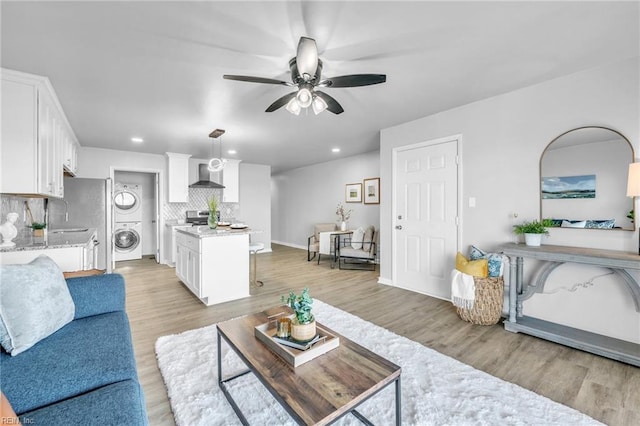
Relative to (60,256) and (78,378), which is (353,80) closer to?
(78,378)

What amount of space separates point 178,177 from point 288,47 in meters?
4.95

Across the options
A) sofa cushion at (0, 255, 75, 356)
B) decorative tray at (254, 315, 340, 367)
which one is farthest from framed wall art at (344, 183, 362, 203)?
sofa cushion at (0, 255, 75, 356)

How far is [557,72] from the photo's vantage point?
2.48m

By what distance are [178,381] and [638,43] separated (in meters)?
4.24

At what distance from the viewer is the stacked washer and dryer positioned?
6.19 meters

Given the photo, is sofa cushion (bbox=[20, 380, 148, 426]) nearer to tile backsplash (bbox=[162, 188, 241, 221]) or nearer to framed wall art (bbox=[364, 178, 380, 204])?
framed wall art (bbox=[364, 178, 380, 204])

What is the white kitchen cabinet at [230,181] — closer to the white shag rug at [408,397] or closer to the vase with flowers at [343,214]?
the vase with flowers at [343,214]

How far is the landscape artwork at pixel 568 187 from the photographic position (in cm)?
246

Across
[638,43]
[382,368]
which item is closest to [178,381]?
[382,368]

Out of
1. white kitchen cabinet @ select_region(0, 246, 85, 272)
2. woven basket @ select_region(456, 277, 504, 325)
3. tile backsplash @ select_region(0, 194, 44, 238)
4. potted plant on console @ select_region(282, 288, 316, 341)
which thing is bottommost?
woven basket @ select_region(456, 277, 504, 325)

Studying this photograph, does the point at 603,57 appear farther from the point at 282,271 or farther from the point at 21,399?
the point at 282,271

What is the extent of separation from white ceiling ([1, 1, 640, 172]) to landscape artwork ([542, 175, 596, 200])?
3.25ft

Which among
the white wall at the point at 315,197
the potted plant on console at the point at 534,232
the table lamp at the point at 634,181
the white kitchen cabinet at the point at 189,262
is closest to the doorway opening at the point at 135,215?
the white kitchen cabinet at the point at 189,262

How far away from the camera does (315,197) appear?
754 cm
